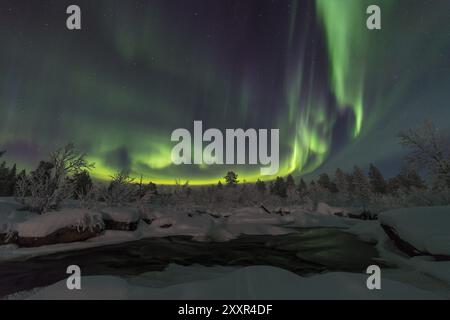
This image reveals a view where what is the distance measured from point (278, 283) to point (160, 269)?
14.3 feet

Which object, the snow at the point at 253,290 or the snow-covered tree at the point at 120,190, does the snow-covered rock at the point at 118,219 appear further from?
the snow at the point at 253,290

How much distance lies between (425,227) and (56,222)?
17.9m

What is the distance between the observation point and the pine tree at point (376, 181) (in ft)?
222

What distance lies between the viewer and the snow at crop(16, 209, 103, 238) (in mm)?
11477

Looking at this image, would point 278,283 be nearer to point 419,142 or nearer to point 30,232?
point 30,232

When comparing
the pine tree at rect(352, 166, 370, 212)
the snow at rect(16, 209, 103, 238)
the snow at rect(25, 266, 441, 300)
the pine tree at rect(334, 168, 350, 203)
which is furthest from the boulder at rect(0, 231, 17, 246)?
the pine tree at rect(334, 168, 350, 203)

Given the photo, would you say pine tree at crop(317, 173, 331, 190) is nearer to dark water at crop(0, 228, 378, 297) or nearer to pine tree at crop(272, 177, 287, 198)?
pine tree at crop(272, 177, 287, 198)

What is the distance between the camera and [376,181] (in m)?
69.2

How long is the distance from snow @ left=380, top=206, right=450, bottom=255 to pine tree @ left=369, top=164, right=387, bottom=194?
2690 inches

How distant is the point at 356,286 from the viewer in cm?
462
